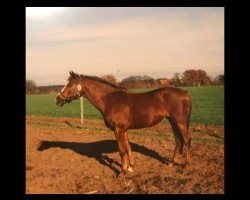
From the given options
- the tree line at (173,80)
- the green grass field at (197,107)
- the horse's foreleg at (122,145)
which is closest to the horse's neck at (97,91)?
the horse's foreleg at (122,145)

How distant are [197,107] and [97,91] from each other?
644 centimetres

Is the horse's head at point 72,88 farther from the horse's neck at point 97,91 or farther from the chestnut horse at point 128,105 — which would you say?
the horse's neck at point 97,91

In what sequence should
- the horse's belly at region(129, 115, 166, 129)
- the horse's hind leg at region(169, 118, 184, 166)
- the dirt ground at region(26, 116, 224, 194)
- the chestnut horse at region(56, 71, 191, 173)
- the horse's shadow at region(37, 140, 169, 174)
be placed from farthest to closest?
the horse's shadow at region(37, 140, 169, 174) < the horse's hind leg at region(169, 118, 184, 166) < the horse's belly at region(129, 115, 166, 129) < the chestnut horse at region(56, 71, 191, 173) < the dirt ground at region(26, 116, 224, 194)

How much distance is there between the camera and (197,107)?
11914 millimetres

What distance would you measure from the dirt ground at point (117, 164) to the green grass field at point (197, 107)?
98cm

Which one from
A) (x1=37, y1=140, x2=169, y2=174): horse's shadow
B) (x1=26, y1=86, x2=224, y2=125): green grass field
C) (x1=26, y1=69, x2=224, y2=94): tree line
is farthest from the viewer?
(x1=26, y1=86, x2=224, y2=125): green grass field

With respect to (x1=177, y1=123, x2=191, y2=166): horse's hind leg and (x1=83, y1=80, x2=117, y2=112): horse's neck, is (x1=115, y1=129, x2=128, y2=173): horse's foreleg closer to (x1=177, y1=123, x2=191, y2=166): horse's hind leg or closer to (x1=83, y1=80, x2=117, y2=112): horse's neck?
(x1=83, y1=80, x2=117, y2=112): horse's neck

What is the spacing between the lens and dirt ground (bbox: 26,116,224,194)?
588 cm

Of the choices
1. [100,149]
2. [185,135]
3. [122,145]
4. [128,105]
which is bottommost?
[100,149]

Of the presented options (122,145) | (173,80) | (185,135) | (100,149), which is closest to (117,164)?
(122,145)

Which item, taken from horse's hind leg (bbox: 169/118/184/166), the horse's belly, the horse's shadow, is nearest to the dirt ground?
the horse's shadow

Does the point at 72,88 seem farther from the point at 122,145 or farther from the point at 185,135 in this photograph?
the point at 185,135
